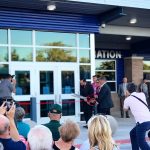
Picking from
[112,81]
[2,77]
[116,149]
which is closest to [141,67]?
[112,81]

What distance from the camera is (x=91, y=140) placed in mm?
3975

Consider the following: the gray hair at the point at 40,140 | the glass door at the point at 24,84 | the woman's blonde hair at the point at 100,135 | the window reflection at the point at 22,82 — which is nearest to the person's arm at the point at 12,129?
the gray hair at the point at 40,140

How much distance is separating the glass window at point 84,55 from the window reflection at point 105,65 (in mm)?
5867

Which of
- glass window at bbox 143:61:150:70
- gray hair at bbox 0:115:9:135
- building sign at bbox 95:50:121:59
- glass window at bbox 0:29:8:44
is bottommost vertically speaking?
gray hair at bbox 0:115:9:135

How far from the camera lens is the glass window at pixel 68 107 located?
46.3 feet

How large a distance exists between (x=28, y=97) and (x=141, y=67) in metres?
9.91

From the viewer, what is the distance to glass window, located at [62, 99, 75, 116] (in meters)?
14.1

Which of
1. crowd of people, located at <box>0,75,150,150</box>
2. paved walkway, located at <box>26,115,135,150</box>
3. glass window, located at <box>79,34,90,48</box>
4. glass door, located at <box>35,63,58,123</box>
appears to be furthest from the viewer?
glass window, located at <box>79,34,90,48</box>

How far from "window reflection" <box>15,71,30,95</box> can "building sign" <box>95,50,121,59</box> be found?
25.2ft

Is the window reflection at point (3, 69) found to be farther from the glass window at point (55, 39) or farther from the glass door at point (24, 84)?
the glass window at point (55, 39)

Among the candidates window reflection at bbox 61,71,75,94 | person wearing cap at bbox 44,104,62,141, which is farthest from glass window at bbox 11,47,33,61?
person wearing cap at bbox 44,104,62,141

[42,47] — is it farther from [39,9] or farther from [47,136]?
[47,136]

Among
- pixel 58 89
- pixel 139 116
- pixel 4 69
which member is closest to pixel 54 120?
pixel 139 116

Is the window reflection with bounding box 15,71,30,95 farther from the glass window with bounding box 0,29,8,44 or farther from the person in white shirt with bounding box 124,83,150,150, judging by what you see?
the person in white shirt with bounding box 124,83,150,150
